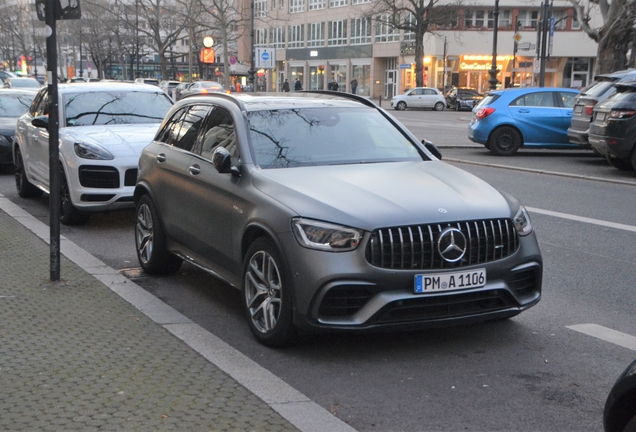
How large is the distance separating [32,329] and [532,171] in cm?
1200

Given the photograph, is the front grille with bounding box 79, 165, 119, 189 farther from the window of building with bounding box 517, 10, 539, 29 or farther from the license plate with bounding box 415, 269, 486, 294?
the window of building with bounding box 517, 10, 539, 29

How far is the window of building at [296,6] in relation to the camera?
88312 millimetres

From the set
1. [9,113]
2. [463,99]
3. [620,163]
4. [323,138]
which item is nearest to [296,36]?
[463,99]

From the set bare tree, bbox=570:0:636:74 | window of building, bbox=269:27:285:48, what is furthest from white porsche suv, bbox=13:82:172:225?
window of building, bbox=269:27:285:48

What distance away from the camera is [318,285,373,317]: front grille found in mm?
5211

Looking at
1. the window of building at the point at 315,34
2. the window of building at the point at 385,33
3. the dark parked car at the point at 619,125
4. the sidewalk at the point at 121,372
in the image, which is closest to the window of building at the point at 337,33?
the window of building at the point at 315,34

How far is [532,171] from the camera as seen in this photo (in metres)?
16.2

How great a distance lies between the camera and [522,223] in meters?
5.78

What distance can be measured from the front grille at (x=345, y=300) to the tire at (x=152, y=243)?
106 inches

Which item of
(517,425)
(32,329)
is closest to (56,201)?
(32,329)

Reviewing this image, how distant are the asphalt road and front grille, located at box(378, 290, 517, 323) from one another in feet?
0.98

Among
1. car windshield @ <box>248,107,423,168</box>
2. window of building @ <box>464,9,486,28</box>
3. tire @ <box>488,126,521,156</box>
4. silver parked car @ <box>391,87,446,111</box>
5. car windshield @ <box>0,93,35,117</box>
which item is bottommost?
silver parked car @ <box>391,87,446,111</box>

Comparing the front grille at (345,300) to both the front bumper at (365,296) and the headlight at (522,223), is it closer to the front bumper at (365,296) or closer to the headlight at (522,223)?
the front bumper at (365,296)

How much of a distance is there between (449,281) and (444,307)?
0.18 meters
